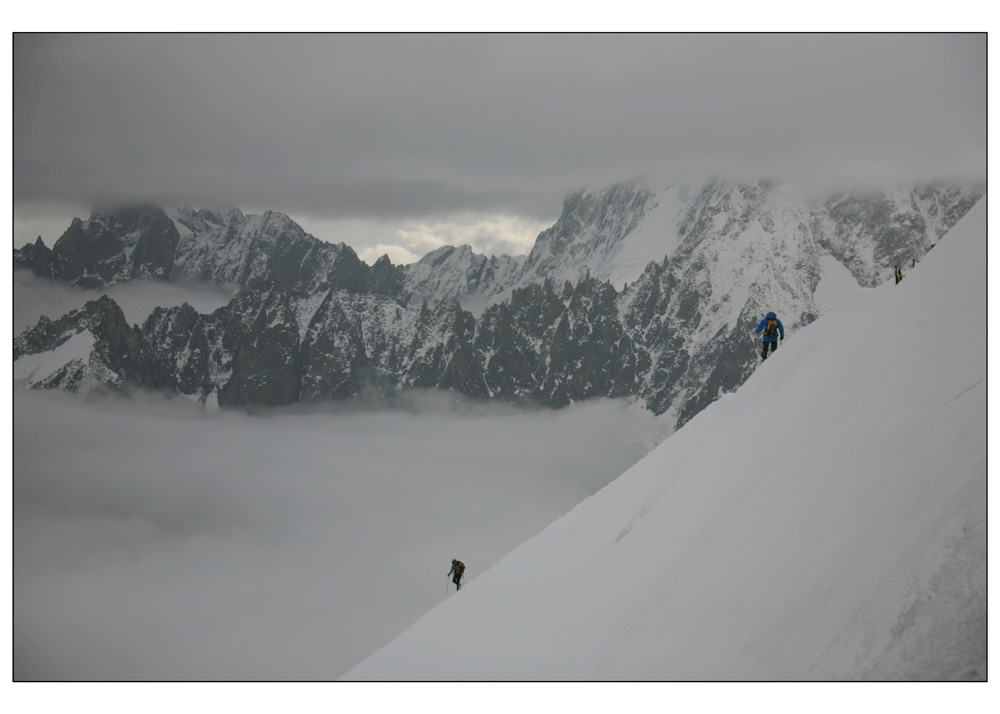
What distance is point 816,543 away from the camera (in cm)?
993

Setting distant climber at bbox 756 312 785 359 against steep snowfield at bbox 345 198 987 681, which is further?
distant climber at bbox 756 312 785 359

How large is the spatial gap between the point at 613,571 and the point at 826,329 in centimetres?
909

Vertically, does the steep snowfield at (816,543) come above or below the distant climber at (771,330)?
below

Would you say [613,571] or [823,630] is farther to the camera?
[613,571]

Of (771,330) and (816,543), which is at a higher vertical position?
(771,330)

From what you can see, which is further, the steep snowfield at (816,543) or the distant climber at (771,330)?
the distant climber at (771,330)

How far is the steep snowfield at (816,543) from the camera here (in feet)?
27.3

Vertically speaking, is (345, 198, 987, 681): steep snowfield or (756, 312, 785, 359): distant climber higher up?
(756, 312, 785, 359): distant climber

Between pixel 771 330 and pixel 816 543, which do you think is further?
pixel 771 330

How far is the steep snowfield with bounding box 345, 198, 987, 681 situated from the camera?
27.3 feet
